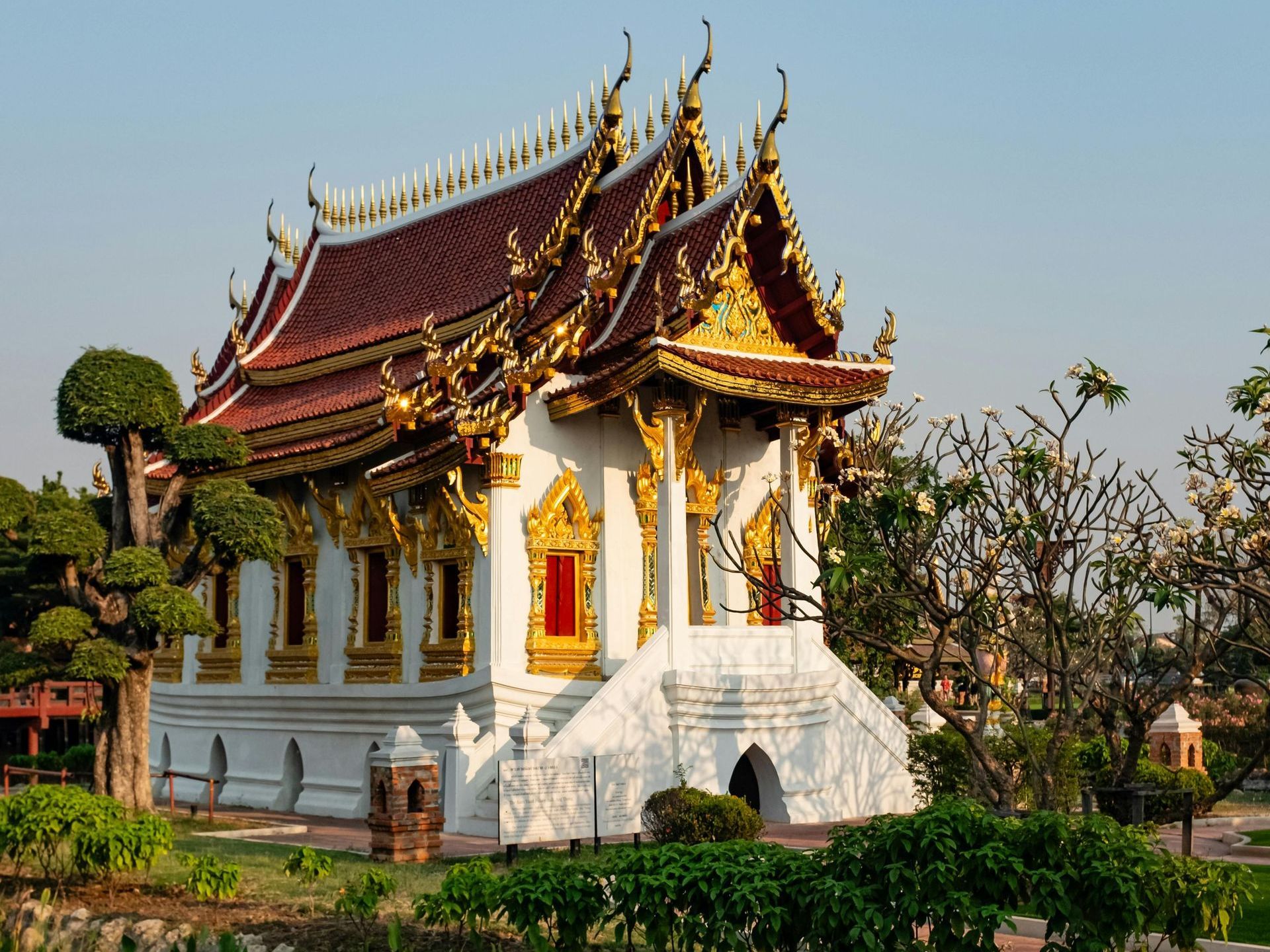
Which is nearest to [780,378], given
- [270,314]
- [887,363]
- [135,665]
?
[887,363]

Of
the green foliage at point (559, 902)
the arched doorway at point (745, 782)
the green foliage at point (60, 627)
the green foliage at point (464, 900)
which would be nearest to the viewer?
the green foliage at point (559, 902)

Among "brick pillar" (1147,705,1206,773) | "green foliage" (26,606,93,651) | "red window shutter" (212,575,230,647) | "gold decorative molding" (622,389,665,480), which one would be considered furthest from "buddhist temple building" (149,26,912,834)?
"brick pillar" (1147,705,1206,773)

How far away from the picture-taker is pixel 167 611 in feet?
47.7

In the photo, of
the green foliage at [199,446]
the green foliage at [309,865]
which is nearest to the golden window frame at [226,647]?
the green foliage at [199,446]

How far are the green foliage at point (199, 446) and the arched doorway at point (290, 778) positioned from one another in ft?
15.9

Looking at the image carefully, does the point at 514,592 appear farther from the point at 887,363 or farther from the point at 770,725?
the point at 887,363

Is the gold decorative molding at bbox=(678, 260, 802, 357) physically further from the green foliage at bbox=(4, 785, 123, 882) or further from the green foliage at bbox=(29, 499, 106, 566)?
the green foliage at bbox=(4, 785, 123, 882)

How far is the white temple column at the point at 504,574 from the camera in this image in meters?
15.6

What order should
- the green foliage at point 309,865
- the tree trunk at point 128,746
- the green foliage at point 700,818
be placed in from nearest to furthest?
the green foliage at point 309,865 → the green foliage at point 700,818 → the tree trunk at point 128,746

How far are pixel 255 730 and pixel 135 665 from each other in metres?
4.95

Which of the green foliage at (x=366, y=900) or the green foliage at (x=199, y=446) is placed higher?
the green foliage at (x=199, y=446)

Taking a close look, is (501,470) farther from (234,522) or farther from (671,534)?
(234,522)

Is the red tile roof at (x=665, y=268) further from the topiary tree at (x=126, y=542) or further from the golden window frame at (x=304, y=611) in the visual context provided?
the golden window frame at (x=304, y=611)

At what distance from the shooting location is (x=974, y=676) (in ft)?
40.1
